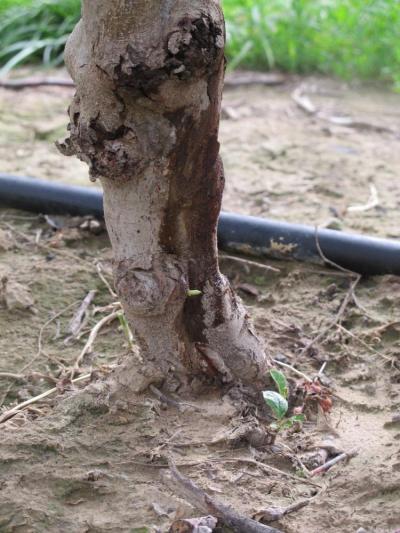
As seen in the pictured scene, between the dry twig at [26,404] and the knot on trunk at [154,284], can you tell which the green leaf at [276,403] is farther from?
the dry twig at [26,404]

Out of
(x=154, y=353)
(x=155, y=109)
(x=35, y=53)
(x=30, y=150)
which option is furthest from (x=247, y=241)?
(x=35, y=53)

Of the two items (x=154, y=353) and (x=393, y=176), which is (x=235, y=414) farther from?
(x=393, y=176)

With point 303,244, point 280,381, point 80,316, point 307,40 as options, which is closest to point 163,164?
point 280,381

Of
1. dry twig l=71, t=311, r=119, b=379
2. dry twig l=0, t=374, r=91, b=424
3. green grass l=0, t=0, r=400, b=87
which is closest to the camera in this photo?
dry twig l=0, t=374, r=91, b=424

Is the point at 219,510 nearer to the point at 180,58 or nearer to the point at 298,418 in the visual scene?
the point at 298,418

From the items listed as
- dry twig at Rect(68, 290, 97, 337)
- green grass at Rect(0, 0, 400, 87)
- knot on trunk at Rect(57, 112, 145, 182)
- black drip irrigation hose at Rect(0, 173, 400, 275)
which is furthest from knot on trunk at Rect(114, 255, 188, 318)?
green grass at Rect(0, 0, 400, 87)

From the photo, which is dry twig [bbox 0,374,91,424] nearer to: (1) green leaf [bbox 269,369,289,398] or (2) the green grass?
(1) green leaf [bbox 269,369,289,398]

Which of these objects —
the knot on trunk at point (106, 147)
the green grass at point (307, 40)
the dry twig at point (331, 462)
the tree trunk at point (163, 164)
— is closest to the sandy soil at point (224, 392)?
the dry twig at point (331, 462)

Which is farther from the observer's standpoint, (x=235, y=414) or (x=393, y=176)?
(x=393, y=176)
